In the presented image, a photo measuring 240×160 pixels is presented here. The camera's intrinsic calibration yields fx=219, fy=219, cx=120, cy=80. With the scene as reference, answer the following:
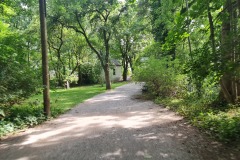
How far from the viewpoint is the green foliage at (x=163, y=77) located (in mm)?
12877

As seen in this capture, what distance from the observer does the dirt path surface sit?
451 centimetres

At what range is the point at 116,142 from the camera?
5387mm

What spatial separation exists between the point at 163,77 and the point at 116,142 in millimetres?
8267

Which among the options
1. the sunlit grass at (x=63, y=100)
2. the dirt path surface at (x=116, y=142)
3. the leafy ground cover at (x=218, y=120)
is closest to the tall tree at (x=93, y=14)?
the sunlit grass at (x=63, y=100)

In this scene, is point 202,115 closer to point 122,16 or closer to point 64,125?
point 64,125

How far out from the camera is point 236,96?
8609 millimetres

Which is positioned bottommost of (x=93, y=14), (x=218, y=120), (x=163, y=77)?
(x=218, y=120)

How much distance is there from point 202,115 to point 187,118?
1.77ft

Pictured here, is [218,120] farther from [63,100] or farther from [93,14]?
[93,14]

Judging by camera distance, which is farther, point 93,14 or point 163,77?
point 93,14

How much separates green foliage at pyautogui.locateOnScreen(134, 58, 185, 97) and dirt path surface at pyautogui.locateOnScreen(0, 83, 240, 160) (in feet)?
17.7

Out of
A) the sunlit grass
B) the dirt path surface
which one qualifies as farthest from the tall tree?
the dirt path surface

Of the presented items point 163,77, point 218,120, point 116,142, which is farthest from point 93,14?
point 116,142

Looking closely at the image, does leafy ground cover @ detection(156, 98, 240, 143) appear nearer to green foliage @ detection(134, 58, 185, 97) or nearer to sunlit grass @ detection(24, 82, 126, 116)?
green foliage @ detection(134, 58, 185, 97)
